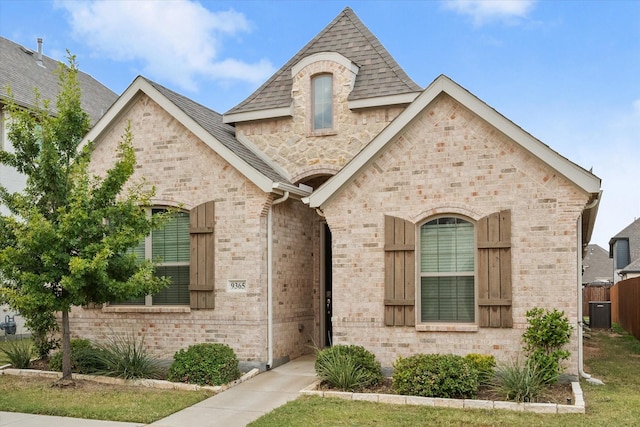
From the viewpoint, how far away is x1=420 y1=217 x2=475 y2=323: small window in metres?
11.6

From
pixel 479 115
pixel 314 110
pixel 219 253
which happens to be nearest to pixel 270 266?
pixel 219 253

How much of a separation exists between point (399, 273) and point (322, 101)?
5.08 metres

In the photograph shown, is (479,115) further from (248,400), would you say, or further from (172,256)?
(172,256)

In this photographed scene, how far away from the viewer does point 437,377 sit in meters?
10.1

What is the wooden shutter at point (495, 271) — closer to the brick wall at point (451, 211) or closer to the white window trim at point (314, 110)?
the brick wall at point (451, 211)

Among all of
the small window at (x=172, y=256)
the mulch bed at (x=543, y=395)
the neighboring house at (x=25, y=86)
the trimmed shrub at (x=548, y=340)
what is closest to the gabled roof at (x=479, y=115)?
the trimmed shrub at (x=548, y=340)

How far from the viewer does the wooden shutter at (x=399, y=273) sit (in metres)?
11.7

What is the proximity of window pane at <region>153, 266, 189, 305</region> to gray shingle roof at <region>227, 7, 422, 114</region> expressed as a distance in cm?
409

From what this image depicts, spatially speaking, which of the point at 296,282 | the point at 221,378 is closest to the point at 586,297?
the point at 296,282

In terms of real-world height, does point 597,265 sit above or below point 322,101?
below

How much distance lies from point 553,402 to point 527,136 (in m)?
4.27

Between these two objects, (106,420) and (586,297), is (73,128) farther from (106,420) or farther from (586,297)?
(586,297)

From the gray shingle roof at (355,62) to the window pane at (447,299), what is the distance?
4400mm

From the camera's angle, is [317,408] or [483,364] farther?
[483,364]
